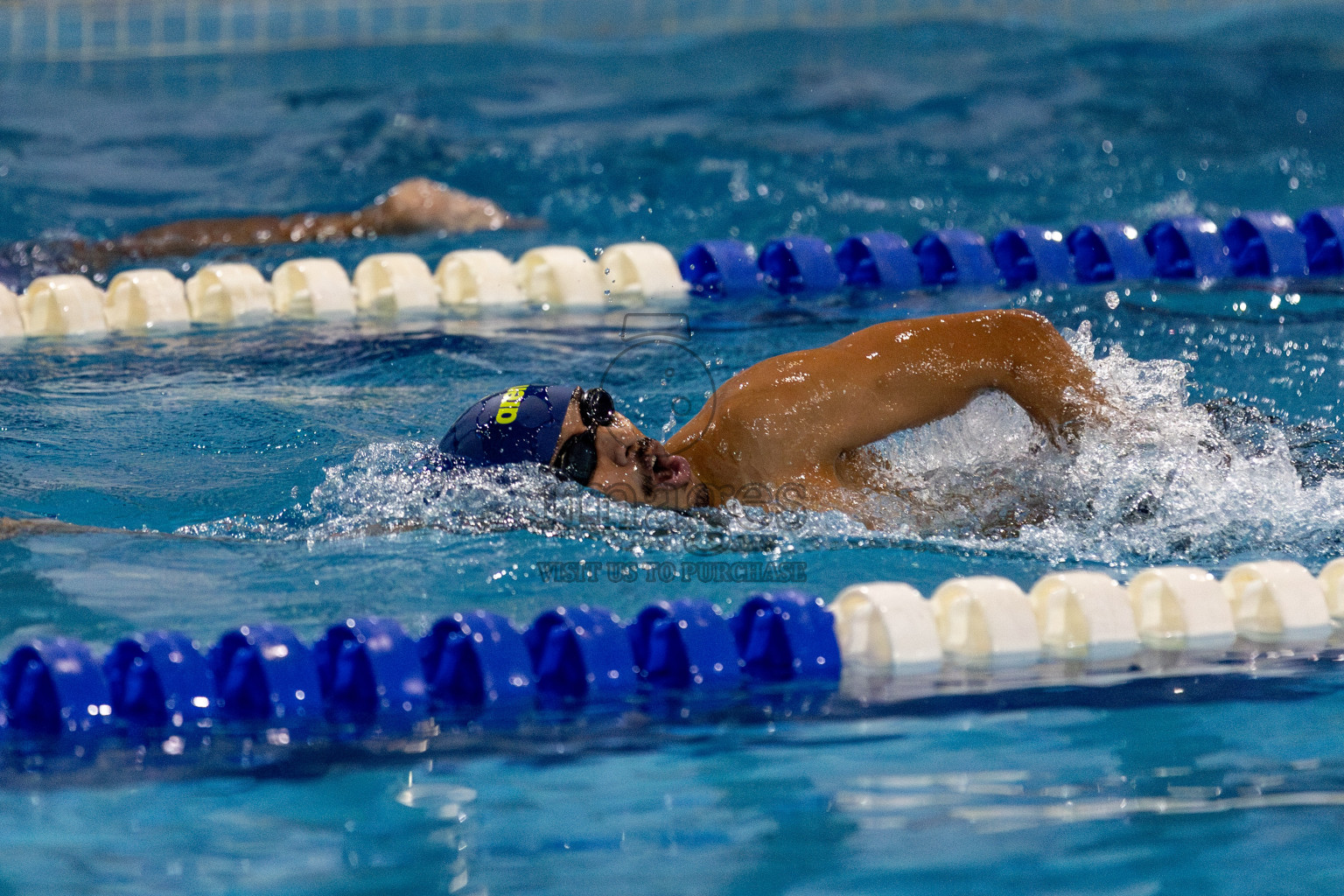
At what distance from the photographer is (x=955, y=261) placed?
5.06m

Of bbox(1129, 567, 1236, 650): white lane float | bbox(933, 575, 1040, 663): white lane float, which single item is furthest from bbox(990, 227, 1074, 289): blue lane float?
bbox(933, 575, 1040, 663): white lane float

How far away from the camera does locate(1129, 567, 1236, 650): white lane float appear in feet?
8.61

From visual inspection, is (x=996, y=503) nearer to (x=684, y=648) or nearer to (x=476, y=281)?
(x=684, y=648)

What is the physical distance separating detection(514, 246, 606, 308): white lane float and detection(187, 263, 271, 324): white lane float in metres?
0.93

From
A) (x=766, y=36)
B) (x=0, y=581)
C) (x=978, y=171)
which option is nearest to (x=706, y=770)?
(x=0, y=581)

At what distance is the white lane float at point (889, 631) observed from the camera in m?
2.52

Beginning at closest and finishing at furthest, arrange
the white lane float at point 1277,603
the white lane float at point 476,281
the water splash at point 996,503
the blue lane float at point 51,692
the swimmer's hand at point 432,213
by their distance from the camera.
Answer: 1. the blue lane float at point 51,692
2. the white lane float at point 1277,603
3. the water splash at point 996,503
4. the white lane float at point 476,281
5. the swimmer's hand at point 432,213

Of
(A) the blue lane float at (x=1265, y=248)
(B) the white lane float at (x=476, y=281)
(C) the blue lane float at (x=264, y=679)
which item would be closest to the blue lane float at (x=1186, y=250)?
(A) the blue lane float at (x=1265, y=248)

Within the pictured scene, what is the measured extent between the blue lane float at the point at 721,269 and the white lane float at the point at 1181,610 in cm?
263

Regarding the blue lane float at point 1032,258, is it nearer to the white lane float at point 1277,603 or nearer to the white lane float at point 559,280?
the white lane float at point 559,280

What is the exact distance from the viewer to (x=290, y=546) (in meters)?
2.96

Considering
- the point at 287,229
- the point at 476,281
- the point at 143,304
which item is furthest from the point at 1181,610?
the point at 287,229

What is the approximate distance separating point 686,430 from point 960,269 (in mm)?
2121

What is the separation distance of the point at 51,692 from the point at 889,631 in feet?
4.68
